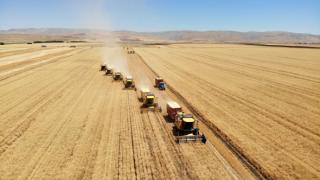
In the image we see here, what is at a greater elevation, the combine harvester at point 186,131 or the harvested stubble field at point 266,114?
the combine harvester at point 186,131

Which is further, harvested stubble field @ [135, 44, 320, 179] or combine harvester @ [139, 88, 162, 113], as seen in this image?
combine harvester @ [139, 88, 162, 113]

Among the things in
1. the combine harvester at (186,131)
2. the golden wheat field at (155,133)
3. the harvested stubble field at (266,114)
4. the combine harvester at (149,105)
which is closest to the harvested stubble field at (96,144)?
the golden wheat field at (155,133)

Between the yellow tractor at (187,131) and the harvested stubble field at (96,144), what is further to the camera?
the yellow tractor at (187,131)

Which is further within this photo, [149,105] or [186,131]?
[149,105]

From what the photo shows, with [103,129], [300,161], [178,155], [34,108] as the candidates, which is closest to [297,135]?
[300,161]

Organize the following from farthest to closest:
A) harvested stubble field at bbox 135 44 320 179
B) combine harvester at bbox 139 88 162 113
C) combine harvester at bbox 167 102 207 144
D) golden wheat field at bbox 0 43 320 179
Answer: combine harvester at bbox 139 88 162 113, combine harvester at bbox 167 102 207 144, harvested stubble field at bbox 135 44 320 179, golden wheat field at bbox 0 43 320 179

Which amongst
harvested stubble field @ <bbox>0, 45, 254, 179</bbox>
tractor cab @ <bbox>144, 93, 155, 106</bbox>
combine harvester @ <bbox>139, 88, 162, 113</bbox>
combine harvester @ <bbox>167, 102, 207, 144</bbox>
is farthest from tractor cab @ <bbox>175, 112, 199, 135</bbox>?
tractor cab @ <bbox>144, 93, 155, 106</bbox>

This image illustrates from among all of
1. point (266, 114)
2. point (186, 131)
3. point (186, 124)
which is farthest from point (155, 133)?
point (266, 114)

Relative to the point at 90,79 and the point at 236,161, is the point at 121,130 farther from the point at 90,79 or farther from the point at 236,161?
the point at 90,79

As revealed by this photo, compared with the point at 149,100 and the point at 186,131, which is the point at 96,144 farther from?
the point at 149,100

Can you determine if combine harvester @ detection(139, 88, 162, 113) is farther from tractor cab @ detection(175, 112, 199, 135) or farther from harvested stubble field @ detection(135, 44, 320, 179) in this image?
tractor cab @ detection(175, 112, 199, 135)

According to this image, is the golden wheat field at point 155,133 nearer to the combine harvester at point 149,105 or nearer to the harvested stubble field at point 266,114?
the harvested stubble field at point 266,114
